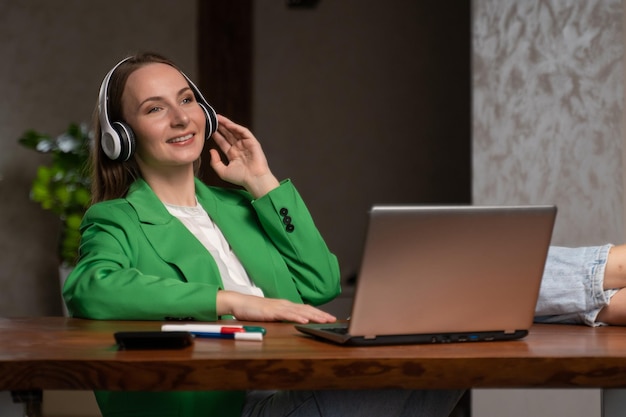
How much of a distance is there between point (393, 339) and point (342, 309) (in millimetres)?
3738

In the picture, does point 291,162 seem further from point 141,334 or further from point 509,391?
point 141,334

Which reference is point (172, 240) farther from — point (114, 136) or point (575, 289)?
point (575, 289)

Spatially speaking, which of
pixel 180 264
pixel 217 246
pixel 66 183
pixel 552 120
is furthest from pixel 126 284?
pixel 66 183

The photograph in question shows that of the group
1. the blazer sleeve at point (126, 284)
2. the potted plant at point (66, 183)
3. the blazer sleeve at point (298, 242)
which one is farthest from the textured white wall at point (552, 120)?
the potted plant at point (66, 183)

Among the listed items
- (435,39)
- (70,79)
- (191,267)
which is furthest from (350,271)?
(191,267)

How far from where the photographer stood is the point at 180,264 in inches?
75.4

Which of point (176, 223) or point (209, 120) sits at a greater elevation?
point (209, 120)

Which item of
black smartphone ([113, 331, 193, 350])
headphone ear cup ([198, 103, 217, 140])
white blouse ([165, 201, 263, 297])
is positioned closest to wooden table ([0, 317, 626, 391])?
black smartphone ([113, 331, 193, 350])

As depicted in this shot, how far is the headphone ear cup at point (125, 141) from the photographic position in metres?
2.04

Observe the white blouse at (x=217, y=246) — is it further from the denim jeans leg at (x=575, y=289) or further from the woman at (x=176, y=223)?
the denim jeans leg at (x=575, y=289)

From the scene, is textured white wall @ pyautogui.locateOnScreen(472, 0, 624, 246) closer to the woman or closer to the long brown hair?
the woman

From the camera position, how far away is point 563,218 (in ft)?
11.5

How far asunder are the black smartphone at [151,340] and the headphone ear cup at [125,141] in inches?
32.0

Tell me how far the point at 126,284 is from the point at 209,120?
583 mm
